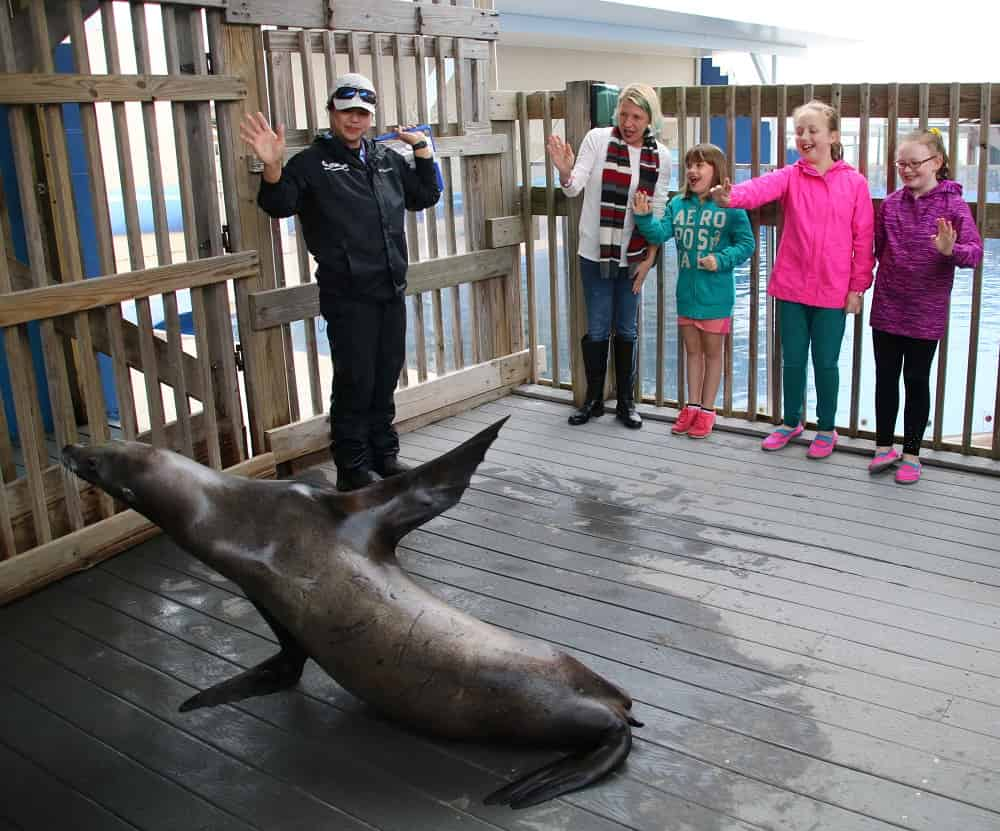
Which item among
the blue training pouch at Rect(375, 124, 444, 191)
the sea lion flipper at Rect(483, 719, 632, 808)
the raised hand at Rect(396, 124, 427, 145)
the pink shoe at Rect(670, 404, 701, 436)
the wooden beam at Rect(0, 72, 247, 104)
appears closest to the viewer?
the sea lion flipper at Rect(483, 719, 632, 808)

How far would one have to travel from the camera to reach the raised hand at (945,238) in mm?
4742

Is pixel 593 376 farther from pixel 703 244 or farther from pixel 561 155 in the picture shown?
pixel 561 155

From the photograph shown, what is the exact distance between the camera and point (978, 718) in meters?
3.24

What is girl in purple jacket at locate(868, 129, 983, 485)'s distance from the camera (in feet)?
15.9

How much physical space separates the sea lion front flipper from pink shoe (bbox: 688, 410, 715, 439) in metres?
3.20

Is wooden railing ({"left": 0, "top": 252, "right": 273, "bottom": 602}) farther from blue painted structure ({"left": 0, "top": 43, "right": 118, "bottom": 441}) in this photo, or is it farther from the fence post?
the fence post

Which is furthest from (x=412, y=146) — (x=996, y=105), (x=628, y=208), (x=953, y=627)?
(x=953, y=627)

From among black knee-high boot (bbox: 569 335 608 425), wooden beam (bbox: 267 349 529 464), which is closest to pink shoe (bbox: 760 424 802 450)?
black knee-high boot (bbox: 569 335 608 425)

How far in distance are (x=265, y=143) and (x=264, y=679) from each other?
2.49 meters

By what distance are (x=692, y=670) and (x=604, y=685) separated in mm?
580

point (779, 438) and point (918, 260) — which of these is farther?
point (779, 438)

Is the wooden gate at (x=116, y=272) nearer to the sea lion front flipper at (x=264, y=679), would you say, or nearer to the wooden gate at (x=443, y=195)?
the wooden gate at (x=443, y=195)

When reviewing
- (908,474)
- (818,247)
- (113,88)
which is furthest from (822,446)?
(113,88)

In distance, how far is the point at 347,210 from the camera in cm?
491
